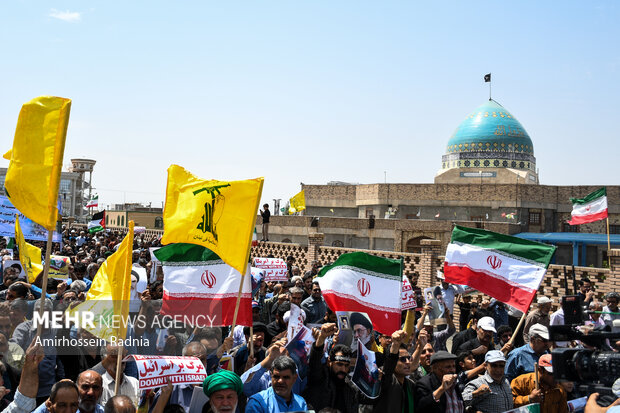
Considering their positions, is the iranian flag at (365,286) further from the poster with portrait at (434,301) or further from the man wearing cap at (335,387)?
the poster with portrait at (434,301)

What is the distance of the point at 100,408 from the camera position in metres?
4.58

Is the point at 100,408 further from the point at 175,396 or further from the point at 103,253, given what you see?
the point at 103,253

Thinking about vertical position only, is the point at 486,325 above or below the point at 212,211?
below

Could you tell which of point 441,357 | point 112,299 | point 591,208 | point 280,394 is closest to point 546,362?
point 441,357

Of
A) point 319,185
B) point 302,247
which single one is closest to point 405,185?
point 319,185

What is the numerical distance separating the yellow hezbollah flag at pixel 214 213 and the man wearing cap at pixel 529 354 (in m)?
2.85

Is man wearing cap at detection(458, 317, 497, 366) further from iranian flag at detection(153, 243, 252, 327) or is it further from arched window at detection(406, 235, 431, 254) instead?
arched window at detection(406, 235, 431, 254)

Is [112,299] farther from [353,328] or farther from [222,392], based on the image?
[353,328]

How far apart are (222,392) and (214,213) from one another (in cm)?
253

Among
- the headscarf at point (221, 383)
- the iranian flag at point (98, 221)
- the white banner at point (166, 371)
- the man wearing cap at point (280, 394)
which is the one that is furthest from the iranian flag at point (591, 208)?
the iranian flag at point (98, 221)

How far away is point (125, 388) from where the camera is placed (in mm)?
5105

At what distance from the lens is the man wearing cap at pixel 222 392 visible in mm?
4445

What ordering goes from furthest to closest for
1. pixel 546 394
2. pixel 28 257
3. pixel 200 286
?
pixel 28 257
pixel 200 286
pixel 546 394

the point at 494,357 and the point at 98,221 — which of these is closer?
the point at 494,357
